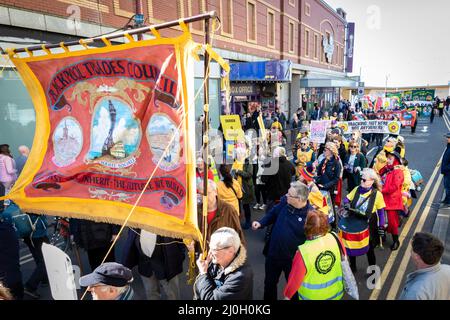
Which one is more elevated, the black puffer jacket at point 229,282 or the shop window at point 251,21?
the shop window at point 251,21

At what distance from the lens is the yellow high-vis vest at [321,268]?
2.73 m

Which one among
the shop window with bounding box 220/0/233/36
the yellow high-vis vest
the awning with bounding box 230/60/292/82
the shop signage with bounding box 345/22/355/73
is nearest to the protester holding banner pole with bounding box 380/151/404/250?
the yellow high-vis vest

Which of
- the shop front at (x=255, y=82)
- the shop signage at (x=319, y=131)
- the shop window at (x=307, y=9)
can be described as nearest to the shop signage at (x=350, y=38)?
the shop window at (x=307, y=9)

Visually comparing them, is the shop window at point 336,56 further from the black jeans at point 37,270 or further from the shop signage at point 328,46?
the black jeans at point 37,270

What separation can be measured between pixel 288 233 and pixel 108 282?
205cm

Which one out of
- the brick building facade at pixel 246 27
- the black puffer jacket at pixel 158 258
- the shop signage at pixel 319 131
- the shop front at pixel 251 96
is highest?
the brick building facade at pixel 246 27

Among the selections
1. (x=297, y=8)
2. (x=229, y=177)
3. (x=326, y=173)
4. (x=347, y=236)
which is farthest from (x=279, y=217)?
(x=297, y=8)

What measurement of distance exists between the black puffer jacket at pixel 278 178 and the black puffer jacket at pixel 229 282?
149 inches

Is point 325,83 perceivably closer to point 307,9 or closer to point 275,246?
point 307,9

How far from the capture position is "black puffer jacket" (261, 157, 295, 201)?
20.2 ft

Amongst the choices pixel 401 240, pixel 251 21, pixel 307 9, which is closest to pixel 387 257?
pixel 401 240

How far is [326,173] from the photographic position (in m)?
6.21

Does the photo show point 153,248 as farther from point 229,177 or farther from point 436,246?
point 436,246
